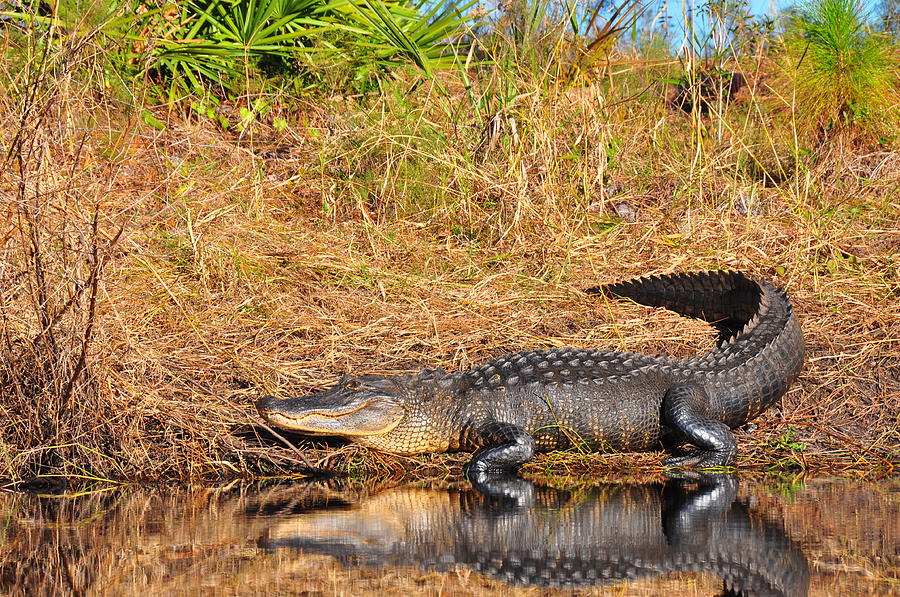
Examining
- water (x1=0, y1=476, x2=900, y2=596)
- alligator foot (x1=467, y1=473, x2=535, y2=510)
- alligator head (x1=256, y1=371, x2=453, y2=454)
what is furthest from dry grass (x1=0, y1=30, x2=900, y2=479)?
water (x1=0, y1=476, x2=900, y2=596)

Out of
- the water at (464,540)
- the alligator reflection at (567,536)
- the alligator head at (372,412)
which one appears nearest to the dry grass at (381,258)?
the alligator head at (372,412)

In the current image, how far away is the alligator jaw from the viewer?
3.82 metres

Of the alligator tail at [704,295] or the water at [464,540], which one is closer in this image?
the water at [464,540]

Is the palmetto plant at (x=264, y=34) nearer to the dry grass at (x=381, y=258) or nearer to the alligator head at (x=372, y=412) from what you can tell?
the dry grass at (x=381, y=258)

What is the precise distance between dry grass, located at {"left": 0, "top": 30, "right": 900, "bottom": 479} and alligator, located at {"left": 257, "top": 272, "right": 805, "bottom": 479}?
0.13 m

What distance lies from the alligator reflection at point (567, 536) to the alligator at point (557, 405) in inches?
21.2

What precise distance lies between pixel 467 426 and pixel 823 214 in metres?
3.80

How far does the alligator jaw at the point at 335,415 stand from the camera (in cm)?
382

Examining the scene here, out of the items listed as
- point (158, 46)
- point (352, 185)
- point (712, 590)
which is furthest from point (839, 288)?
point (158, 46)

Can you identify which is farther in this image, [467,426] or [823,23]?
[823,23]

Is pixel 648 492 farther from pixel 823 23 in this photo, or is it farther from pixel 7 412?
pixel 823 23

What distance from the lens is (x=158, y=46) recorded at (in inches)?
304

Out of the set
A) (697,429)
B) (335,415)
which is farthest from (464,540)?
(697,429)

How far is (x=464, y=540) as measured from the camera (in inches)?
112
